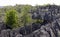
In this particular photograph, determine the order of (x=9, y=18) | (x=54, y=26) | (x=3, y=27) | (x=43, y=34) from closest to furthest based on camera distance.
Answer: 1. (x=43, y=34)
2. (x=54, y=26)
3. (x=3, y=27)
4. (x=9, y=18)

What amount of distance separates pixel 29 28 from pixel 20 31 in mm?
894

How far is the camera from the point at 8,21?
60.8 feet

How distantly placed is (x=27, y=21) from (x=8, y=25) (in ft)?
8.04

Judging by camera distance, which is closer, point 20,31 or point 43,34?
point 43,34

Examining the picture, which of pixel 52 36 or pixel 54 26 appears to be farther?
pixel 54 26

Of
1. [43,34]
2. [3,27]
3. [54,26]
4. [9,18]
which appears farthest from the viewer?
[9,18]

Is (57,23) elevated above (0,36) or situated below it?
above

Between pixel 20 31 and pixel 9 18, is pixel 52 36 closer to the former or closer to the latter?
pixel 20 31

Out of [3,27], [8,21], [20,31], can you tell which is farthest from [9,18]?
[20,31]

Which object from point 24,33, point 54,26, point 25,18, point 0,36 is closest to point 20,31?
point 24,33

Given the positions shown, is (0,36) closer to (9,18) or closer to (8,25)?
(8,25)

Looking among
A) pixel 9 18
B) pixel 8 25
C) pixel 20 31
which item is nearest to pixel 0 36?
pixel 20 31

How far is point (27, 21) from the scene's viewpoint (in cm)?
1933

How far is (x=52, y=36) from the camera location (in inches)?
551
